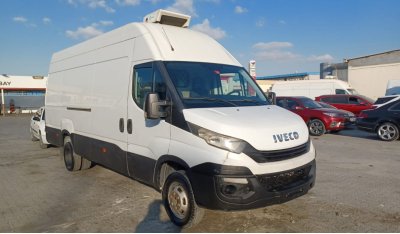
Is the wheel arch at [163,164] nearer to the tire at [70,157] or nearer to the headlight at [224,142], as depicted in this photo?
the headlight at [224,142]

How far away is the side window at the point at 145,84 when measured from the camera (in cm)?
472

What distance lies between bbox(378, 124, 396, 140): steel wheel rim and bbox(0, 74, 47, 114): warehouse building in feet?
123

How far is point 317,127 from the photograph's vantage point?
13836mm

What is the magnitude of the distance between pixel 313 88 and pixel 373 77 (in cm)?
884

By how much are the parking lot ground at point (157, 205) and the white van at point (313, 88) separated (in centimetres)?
1511

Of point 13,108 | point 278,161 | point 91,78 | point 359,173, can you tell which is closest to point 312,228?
point 278,161

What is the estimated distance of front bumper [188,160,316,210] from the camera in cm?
388

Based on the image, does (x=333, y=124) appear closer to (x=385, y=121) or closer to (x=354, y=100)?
(x=385, y=121)

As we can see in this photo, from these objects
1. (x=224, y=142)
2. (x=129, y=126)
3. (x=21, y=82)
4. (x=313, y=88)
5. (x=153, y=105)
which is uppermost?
(x=21, y=82)

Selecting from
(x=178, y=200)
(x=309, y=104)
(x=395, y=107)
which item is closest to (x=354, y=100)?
(x=309, y=104)

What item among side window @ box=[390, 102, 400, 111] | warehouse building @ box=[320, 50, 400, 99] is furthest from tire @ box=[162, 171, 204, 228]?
warehouse building @ box=[320, 50, 400, 99]

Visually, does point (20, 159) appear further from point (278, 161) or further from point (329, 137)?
point (329, 137)

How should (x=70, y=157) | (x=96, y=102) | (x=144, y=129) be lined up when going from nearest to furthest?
(x=144, y=129)
(x=96, y=102)
(x=70, y=157)

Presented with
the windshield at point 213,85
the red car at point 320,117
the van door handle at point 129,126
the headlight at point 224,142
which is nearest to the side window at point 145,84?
the windshield at point 213,85
